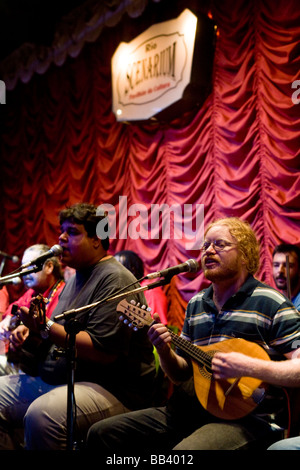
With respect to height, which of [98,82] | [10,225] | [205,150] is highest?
[98,82]

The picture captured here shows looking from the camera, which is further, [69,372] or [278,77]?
[278,77]

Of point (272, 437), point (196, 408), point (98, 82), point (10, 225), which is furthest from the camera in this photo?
point (10, 225)

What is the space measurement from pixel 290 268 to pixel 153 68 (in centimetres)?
283

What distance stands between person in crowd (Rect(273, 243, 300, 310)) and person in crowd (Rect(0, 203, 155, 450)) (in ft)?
4.94

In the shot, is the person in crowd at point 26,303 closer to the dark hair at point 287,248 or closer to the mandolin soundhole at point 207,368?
the mandolin soundhole at point 207,368

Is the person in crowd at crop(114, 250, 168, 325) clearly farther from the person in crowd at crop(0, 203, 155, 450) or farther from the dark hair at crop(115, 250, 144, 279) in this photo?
the person in crowd at crop(0, 203, 155, 450)

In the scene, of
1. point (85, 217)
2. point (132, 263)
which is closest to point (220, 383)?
point (85, 217)

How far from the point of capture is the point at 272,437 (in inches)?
90.2

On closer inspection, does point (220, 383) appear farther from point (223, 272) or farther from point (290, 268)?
point (290, 268)

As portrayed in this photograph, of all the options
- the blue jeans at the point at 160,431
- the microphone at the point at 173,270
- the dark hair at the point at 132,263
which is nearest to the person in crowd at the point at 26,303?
the dark hair at the point at 132,263
